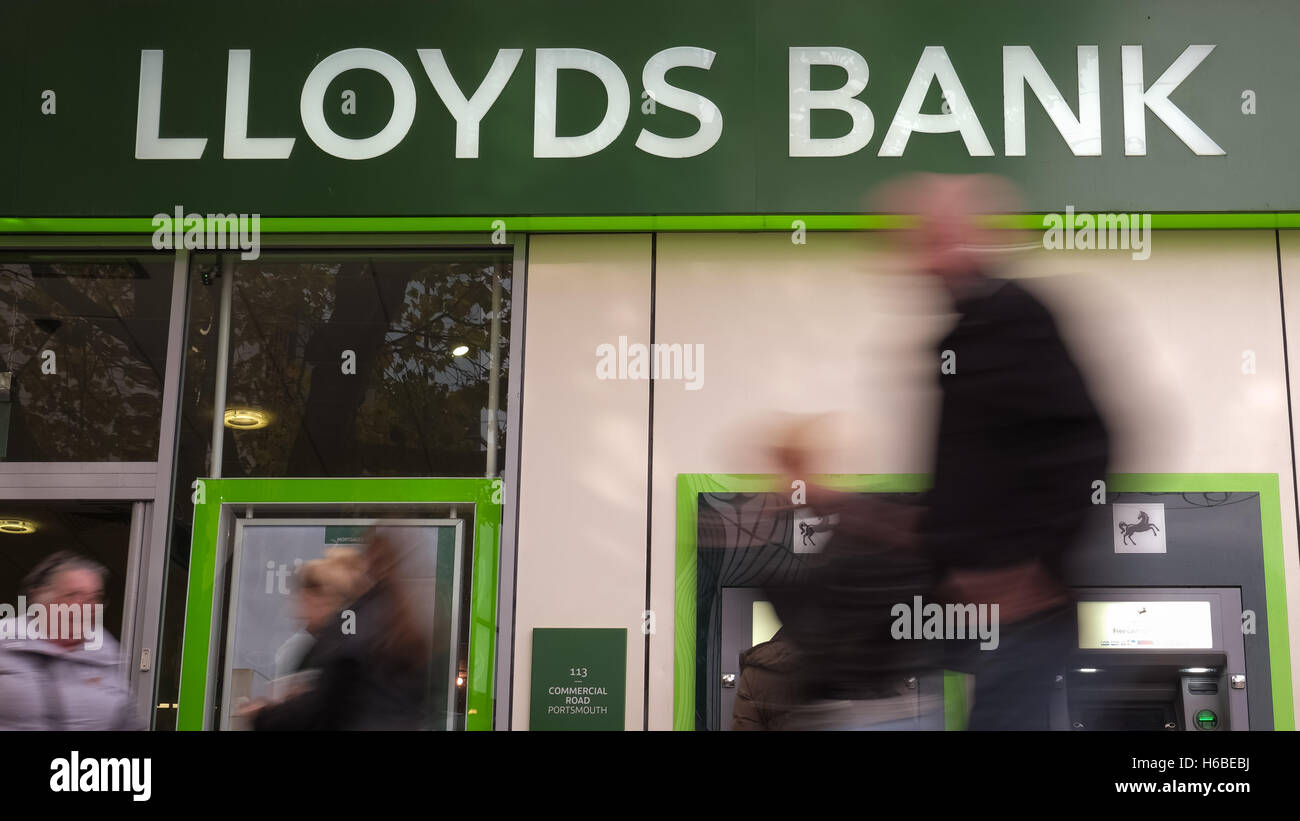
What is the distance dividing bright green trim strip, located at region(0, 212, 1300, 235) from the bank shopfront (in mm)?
23

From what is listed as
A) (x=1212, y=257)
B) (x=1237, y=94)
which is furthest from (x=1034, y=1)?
(x=1212, y=257)

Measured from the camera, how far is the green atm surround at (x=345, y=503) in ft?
17.5

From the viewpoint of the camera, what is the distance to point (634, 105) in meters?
5.62

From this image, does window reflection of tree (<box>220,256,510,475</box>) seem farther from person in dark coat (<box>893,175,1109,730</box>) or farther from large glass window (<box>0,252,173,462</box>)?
person in dark coat (<box>893,175,1109,730</box>)

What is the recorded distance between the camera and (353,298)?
18.9 ft

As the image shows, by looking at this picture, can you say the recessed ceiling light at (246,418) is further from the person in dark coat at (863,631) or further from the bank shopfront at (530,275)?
the person in dark coat at (863,631)

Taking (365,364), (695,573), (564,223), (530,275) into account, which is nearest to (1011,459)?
(695,573)

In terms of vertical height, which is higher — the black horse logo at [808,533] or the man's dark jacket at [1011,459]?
the man's dark jacket at [1011,459]

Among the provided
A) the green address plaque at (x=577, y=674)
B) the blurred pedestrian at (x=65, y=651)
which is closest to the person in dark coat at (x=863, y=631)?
the blurred pedestrian at (x=65, y=651)

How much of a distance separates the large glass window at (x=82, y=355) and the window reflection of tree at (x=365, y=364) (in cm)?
42

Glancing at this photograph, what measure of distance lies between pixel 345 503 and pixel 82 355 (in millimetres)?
1521

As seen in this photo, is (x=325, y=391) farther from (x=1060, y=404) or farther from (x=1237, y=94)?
(x=1060, y=404)

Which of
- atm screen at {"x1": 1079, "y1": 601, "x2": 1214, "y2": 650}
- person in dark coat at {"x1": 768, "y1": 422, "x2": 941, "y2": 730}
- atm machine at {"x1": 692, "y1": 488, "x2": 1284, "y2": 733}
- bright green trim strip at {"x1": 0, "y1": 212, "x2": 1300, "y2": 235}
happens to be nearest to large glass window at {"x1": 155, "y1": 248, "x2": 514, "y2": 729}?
bright green trim strip at {"x1": 0, "y1": 212, "x2": 1300, "y2": 235}

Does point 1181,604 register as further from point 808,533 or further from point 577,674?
point 808,533
